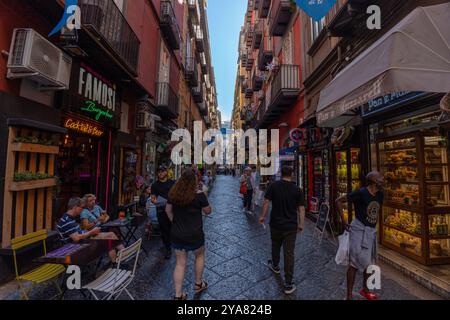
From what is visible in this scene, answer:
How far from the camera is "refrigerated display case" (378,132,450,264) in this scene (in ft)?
14.4

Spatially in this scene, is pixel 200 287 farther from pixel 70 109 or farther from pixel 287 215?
pixel 70 109

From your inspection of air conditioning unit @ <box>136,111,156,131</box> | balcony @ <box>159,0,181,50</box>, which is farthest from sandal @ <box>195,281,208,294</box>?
balcony @ <box>159,0,181,50</box>

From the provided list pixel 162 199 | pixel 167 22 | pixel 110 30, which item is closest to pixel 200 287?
pixel 162 199

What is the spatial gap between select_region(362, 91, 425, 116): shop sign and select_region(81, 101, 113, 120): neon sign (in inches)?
278

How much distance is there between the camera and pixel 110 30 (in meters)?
6.42

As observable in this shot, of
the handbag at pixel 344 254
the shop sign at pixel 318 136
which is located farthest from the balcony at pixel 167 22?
the handbag at pixel 344 254

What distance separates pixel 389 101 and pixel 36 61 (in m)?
6.87

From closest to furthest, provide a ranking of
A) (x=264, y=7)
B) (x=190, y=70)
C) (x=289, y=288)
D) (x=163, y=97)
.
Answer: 1. (x=289, y=288)
2. (x=163, y=97)
3. (x=264, y=7)
4. (x=190, y=70)

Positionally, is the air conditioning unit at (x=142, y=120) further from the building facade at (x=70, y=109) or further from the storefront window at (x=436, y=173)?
the storefront window at (x=436, y=173)

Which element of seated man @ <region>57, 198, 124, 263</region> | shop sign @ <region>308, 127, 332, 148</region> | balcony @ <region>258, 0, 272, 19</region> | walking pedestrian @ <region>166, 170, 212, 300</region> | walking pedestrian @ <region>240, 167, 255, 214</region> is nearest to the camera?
walking pedestrian @ <region>166, 170, 212, 300</region>

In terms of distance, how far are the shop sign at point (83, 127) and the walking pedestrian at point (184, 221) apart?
170 inches

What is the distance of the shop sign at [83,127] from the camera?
590 centimetres

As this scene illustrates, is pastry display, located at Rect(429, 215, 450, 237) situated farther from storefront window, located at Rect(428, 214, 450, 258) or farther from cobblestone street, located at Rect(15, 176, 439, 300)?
cobblestone street, located at Rect(15, 176, 439, 300)

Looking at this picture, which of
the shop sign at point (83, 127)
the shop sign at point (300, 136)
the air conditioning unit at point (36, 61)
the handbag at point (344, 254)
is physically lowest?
the handbag at point (344, 254)
